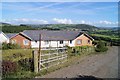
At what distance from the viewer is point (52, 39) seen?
149ft

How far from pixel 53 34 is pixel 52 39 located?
2541 millimetres

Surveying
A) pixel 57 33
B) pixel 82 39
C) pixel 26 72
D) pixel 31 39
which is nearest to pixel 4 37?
Answer: pixel 31 39

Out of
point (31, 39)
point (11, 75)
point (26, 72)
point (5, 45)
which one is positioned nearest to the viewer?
point (11, 75)

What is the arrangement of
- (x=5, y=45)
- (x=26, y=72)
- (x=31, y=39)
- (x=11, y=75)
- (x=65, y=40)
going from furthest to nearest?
(x=65, y=40) → (x=31, y=39) → (x=5, y=45) → (x=26, y=72) → (x=11, y=75)

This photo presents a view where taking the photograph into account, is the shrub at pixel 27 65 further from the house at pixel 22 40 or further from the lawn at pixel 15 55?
the house at pixel 22 40

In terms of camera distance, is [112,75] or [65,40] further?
[65,40]

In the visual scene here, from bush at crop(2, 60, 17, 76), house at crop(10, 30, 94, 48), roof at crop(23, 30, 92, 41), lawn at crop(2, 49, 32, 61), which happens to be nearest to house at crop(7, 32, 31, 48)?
house at crop(10, 30, 94, 48)

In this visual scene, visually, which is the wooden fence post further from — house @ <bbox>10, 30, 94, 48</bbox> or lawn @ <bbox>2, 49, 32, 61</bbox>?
house @ <bbox>10, 30, 94, 48</bbox>

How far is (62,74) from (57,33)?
36.0m

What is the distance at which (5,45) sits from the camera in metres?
39.6

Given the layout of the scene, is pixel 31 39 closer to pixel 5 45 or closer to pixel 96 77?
pixel 5 45

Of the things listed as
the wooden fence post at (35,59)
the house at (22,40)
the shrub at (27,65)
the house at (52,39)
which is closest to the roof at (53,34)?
the house at (52,39)

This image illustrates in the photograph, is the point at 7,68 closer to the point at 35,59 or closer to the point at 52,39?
the point at 35,59

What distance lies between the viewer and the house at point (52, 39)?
4391cm
